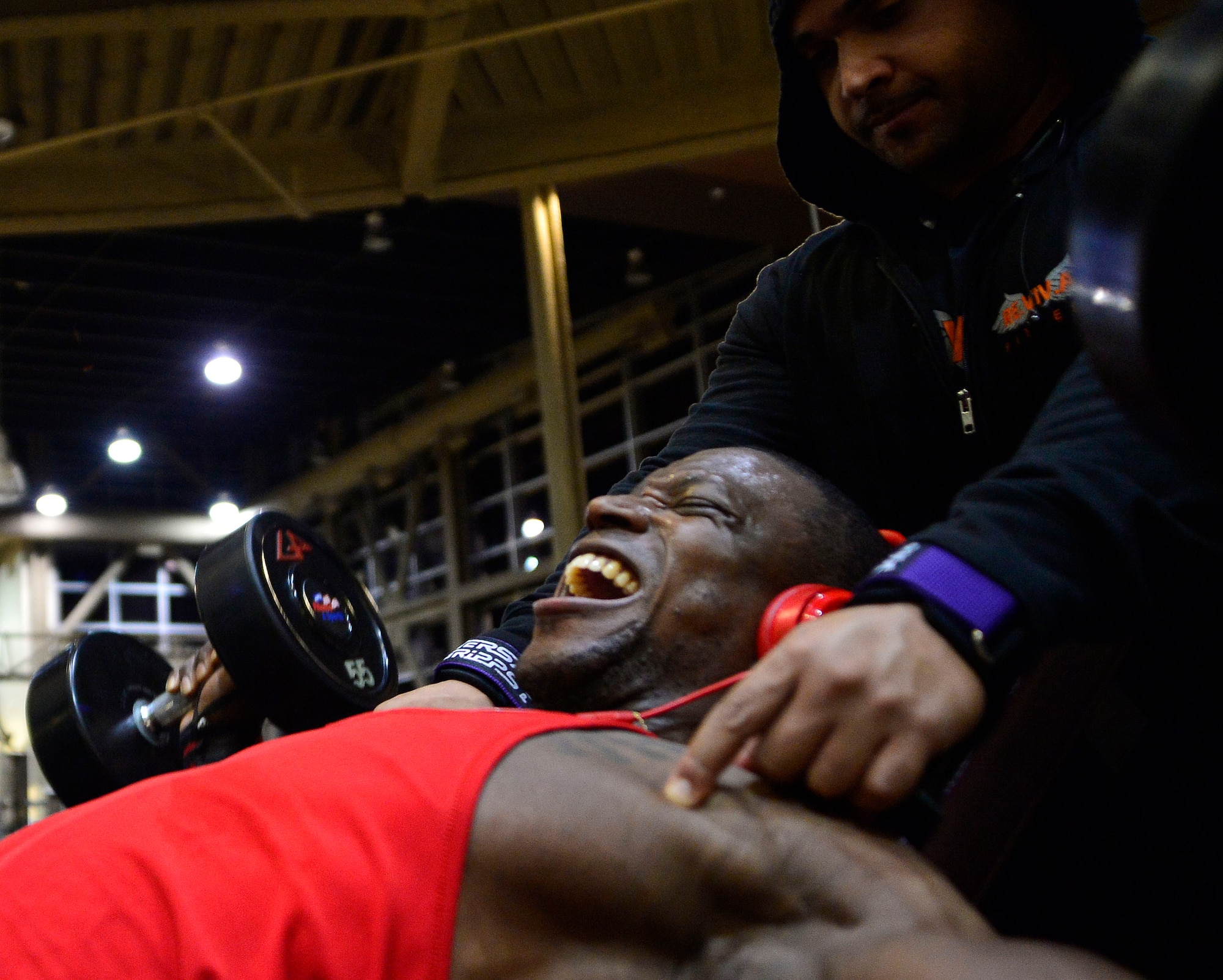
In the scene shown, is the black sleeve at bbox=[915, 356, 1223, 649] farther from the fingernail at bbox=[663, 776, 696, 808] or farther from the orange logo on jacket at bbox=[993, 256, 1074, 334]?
the orange logo on jacket at bbox=[993, 256, 1074, 334]

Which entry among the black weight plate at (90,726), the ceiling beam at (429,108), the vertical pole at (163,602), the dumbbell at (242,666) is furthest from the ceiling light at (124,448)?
the black weight plate at (90,726)

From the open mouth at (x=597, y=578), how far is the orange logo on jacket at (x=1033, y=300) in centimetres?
57

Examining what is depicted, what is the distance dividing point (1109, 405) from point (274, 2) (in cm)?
590

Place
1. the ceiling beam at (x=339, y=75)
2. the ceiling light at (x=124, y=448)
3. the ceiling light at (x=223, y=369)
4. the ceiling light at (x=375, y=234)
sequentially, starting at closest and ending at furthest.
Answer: the ceiling beam at (x=339, y=75), the ceiling light at (x=375, y=234), the ceiling light at (x=223, y=369), the ceiling light at (x=124, y=448)

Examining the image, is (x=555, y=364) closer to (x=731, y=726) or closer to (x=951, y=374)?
(x=951, y=374)

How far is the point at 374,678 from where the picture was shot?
275 cm

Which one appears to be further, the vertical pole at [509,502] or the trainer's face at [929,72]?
the vertical pole at [509,502]

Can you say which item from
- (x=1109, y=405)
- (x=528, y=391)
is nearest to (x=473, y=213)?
(x=528, y=391)

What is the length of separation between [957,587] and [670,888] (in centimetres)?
35

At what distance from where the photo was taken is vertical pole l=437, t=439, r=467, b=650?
1375cm

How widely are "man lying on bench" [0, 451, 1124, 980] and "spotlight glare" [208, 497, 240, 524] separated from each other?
1537 cm

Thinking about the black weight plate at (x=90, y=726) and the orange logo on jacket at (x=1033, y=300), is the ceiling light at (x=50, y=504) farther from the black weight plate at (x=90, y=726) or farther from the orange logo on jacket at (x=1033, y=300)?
the orange logo on jacket at (x=1033, y=300)

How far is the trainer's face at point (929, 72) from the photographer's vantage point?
5.37 feet

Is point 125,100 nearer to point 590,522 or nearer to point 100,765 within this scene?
point 100,765
